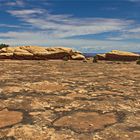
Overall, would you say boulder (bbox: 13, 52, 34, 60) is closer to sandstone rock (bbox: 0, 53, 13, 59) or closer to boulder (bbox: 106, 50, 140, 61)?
sandstone rock (bbox: 0, 53, 13, 59)

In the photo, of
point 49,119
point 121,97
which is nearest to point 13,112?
point 49,119

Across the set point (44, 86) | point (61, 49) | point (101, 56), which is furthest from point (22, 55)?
point (44, 86)

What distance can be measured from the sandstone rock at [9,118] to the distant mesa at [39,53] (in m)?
27.8

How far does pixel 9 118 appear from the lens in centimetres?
614

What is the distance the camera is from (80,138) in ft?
16.9

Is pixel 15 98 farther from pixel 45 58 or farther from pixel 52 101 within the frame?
pixel 45 58

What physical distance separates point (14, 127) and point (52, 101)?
224 cm

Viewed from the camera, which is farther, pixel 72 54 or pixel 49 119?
pixel 72 54

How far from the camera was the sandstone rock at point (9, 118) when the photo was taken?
5816 mm

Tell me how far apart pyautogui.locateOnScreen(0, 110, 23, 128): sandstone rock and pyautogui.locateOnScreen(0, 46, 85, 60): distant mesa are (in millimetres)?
27813

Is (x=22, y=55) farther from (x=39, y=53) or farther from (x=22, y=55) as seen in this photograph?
(x=39, y=53)

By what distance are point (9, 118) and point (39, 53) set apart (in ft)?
94.4

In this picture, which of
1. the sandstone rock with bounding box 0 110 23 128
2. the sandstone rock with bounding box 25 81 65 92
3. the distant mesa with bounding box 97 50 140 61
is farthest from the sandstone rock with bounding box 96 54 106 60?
the sandstone rock with bounding box 0 110 23 128

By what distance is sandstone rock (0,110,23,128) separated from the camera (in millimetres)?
5816
